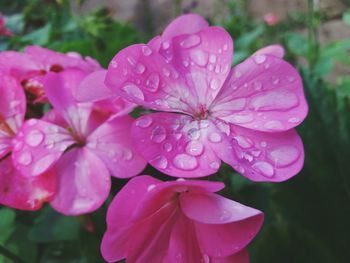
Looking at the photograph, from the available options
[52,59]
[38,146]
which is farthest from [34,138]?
[52,59]

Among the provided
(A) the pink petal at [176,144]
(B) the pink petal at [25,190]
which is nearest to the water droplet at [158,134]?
(A) the pink petal at [176,144]

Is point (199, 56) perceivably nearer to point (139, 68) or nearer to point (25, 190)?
point (139, 68)

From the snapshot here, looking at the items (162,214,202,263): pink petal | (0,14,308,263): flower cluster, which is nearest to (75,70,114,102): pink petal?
(0,14,308,263): flower cluster

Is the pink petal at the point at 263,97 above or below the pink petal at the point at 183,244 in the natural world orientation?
above

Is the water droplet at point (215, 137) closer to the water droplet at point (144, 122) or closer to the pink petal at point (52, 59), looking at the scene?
the water droplet at point (144, 122)

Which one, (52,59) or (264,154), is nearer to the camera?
(264,154)

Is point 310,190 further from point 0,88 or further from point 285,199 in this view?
point 0,88

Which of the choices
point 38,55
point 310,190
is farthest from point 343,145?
point 38,55
